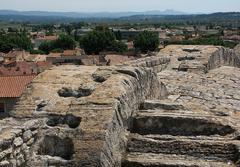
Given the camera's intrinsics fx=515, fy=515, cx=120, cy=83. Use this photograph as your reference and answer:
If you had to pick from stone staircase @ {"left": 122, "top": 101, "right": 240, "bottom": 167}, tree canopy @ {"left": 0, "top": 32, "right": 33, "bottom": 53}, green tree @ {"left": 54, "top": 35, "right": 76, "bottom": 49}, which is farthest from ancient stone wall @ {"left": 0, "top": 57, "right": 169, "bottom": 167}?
green tree @ {"left": 54, "top": 35, "right": 76, "bottom": 49}

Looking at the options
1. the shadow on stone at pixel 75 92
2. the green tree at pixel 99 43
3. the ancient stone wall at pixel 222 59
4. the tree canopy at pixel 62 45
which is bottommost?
the tree canopy at pixel 62 45

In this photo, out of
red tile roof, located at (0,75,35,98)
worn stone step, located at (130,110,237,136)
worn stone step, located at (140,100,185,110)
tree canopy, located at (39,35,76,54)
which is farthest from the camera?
tree canopy, located at (39,35,76,54)

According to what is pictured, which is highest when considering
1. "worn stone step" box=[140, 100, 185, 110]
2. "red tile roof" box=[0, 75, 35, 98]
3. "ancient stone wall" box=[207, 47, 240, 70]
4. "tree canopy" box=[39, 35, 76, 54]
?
"worn stone step" box=[140, 100, 185, 110]

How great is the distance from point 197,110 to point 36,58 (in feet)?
215

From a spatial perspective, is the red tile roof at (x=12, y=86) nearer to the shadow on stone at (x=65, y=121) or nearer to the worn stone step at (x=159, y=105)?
the worn stone step at (x=159, y=105)

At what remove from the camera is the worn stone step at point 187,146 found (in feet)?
19.2

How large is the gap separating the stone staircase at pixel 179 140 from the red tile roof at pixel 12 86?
22.6 m

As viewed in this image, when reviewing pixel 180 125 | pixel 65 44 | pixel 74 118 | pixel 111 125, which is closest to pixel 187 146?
pixel 180 125

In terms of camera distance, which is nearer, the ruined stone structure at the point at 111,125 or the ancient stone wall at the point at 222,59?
the ruined stone structure at the point at 111,125

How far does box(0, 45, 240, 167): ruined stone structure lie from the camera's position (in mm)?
5629

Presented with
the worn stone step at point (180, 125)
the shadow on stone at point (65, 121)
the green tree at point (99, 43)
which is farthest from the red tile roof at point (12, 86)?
the green tree at point (99, 43)

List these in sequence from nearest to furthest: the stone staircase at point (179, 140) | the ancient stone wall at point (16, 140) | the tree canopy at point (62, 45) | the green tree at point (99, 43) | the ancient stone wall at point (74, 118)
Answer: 1. the ancient stone wall at point (16, 140)
2. the ancient stone wall at point (74, 118)
3. the stone staircase at point (179, 140)
4. the green tree at point (99, 43)
5. the tree canopy at point (62, 45)

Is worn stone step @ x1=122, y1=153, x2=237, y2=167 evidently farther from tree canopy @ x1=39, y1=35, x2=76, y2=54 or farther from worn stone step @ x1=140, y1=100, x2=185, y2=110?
tree canopy @ x1=39, y1=35, x2=76, y2=54

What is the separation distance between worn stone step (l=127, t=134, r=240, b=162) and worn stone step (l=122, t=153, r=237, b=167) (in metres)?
0.07
